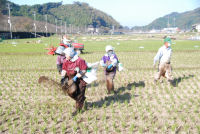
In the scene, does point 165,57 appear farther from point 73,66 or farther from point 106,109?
point 73,66

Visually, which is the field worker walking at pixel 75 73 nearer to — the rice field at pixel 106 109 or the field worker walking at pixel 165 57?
the rice field at pixel 106 109

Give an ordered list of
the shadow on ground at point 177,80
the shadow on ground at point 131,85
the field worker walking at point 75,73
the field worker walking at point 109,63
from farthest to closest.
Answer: the shadow on ground at point 177,80
the shadow on ground at point 131,85
the field worker walking at point 109,63
the field worker walking at point 75,73

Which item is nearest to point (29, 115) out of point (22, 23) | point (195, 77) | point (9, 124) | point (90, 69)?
point (9, 124)

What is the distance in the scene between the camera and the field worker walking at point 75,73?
208 inches

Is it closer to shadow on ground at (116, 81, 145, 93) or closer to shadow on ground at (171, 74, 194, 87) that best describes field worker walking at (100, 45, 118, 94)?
shadow on ground at (116, 81, 145, 93)

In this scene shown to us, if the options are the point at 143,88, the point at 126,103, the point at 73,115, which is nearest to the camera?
the point at 73,115

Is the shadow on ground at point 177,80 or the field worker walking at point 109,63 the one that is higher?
the field worker walking at point 109,63

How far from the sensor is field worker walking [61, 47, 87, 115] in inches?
208

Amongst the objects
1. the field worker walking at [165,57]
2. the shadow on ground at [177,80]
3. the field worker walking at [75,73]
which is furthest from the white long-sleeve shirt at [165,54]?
the field worker walking at [75,73]

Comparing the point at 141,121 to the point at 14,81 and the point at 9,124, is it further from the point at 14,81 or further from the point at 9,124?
the point at 14,81

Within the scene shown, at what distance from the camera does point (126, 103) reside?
20.2ft

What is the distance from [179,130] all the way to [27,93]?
4.98 m

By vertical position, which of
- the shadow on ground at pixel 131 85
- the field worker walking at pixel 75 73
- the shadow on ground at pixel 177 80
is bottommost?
the shadow on ground at pixel 131 85

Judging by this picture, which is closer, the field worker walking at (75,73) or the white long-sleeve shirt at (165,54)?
the field worker walking at (75,73)
